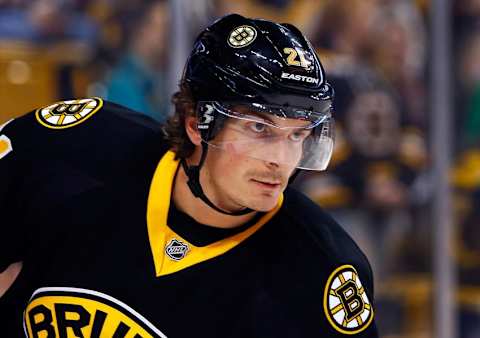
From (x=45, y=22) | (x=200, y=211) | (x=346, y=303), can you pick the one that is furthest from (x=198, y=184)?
(x=45, y=22)

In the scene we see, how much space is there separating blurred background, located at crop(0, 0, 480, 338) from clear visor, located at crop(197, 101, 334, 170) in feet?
5.70

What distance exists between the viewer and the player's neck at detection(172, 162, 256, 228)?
199 cm

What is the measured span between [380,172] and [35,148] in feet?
8.57

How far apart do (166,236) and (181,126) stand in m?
0.23

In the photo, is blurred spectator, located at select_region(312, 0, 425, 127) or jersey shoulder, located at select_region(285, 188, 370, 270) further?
blurred spectator, located at select_region(312, 0, 425, 127)

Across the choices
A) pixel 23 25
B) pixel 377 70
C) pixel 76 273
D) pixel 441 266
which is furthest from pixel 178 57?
pixel 76 273

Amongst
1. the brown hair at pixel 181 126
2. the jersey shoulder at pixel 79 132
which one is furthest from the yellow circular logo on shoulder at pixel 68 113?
the brown hair at pixel 181 126

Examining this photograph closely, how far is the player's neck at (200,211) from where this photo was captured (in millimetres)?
1994

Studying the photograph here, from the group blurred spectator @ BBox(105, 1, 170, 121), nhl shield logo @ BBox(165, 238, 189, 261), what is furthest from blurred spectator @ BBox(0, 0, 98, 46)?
nhl shield logo @ BBox(165, 238, 189, 261)

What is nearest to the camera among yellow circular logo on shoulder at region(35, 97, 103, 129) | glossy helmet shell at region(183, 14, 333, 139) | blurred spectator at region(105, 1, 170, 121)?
glossy helmet shell at region(183, 14, 333, 139)

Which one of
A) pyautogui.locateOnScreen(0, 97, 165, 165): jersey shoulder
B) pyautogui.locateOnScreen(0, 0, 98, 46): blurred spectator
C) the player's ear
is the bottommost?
pyautogui.locateOnScreen(0, 0, 98, 46): blurred spectator

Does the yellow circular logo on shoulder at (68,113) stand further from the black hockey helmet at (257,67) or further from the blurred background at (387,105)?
the blurred background at (387,105)

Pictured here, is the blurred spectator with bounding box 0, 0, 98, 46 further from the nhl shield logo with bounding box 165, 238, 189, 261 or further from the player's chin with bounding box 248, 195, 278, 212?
the player's chin with bounding box 248, 195, 278, 212

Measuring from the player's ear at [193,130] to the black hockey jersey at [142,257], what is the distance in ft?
0.20
